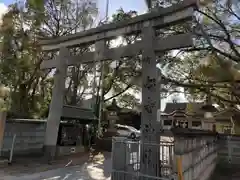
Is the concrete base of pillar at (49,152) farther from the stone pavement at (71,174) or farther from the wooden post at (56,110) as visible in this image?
the stone pavement at (71,174)

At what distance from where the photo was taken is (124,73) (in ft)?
54.1

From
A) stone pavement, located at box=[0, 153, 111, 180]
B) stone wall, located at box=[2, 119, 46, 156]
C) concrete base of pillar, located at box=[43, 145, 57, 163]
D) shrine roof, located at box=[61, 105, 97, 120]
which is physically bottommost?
stone pavement, located at box=[0, 153, 111, 180]

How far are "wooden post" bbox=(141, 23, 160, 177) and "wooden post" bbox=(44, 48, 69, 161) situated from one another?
4.02 metres

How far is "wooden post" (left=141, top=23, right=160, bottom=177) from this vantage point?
18.3 feet

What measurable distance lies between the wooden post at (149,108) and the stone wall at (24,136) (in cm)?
558

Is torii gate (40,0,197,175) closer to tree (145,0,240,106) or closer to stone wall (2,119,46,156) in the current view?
tree (145,0,240,106)

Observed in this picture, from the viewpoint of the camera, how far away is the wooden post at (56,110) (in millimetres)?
8922

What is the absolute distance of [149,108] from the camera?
603 centimetres

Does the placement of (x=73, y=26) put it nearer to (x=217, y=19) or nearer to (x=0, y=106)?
(x=0, y=106)

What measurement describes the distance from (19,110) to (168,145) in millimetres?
9238

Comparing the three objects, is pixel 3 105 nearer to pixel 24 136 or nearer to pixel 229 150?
pixel 24 136

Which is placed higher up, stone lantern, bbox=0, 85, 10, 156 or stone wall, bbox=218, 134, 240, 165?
stone lantern, bbox=0, 85, 10, 156

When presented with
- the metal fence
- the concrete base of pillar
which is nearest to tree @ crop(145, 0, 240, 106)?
the metal fence

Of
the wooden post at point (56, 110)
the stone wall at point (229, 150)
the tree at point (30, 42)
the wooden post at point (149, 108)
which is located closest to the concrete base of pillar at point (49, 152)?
the wooden post at point (56, 110)
